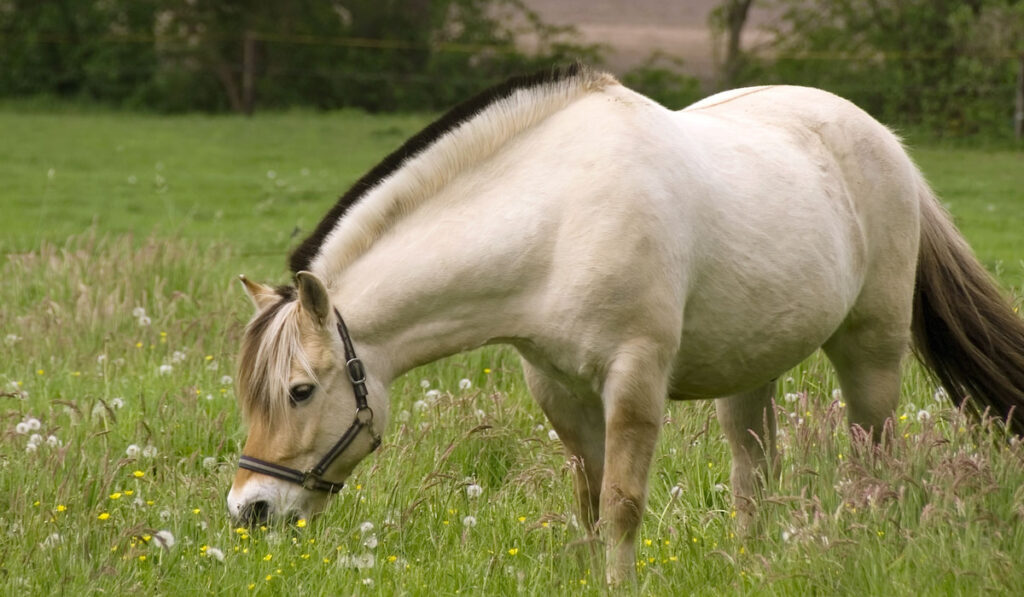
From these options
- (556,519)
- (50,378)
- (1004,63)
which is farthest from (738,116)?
(1004,63)

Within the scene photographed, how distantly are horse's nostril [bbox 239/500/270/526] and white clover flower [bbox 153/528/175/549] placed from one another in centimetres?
22

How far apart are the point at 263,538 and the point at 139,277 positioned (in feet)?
14.1

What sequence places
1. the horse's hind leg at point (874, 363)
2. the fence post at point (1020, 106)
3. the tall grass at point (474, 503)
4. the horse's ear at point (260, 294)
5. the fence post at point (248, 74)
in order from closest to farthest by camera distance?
the tall grass at point (474, 503) < the horse's ear at point (260, 294) < the horse's hind leg at point (874, 363) < the fence post at point (1020, 106) < the fence post at point (248, 74)

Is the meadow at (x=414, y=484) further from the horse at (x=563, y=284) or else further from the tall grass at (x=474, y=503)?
the horse at (x=563, y=284)

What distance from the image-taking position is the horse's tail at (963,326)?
4.86 meters

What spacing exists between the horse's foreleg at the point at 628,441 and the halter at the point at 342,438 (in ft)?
2.42

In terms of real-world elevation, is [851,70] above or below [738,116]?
below

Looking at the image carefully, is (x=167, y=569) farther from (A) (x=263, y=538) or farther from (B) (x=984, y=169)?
(B) (x=984, y=169)

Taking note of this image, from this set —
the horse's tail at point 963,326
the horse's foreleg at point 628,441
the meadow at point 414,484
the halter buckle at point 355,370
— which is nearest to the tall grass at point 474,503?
the meadow at point 414,484

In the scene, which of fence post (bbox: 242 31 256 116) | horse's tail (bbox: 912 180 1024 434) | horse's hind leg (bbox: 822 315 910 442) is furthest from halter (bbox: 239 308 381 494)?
fence post (bbox: 242 31 256 116)

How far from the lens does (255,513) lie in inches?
148

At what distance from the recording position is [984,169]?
16500 millimetres

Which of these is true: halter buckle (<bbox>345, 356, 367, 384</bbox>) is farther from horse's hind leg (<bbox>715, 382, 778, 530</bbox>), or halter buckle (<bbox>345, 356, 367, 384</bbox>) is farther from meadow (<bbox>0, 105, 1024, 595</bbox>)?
horse's hind leg (<bbox>715, 382, 778, 530</bbox>)

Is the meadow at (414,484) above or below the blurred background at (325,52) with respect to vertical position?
above
